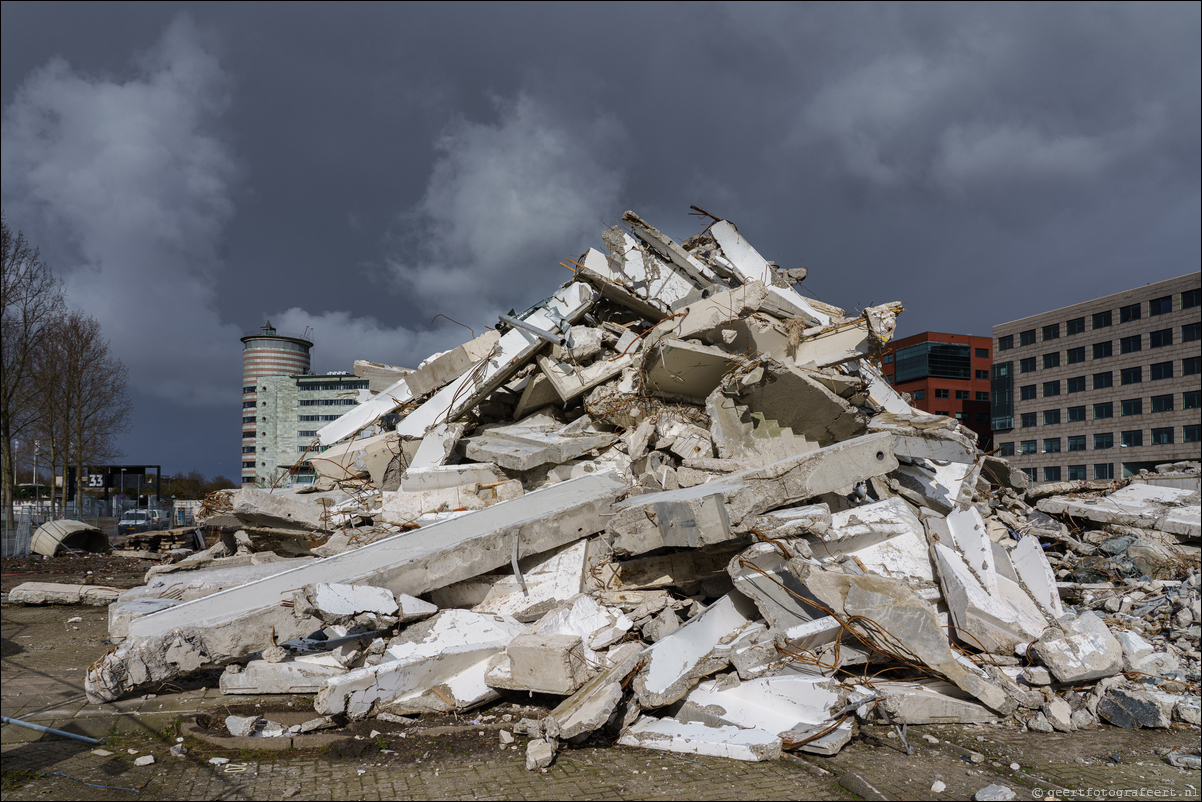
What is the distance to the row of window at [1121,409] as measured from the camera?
34647mm

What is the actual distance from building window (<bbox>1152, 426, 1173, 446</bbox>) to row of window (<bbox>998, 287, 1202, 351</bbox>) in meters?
6.18

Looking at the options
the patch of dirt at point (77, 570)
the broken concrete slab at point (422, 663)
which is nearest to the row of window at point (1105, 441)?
the broken concrete slab at point (422, 663)

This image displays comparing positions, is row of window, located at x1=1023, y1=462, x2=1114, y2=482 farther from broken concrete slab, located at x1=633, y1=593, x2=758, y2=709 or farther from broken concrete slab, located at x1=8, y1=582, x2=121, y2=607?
broken concrete slab, located at x1=8, y1=582, x2=121, y2=607

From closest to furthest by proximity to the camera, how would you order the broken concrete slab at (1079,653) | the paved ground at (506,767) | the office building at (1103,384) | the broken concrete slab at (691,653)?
1. the paved ground at (506,767)
2. the broken concrete slab at (691,653)
3. the broken concrete slab at (1079,653)
4. the office building at (1103,384)

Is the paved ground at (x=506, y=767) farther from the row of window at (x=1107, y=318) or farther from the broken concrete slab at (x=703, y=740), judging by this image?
the row of window at (x=1107, y=318)

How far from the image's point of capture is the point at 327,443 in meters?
9.96

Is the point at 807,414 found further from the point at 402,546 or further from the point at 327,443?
the point at 327,443

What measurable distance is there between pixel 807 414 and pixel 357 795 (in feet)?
18.5

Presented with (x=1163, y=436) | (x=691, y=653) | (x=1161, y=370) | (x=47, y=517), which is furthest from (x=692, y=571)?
(x=1161, y=370)

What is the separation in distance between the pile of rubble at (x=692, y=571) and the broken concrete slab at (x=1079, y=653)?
0.02 meters

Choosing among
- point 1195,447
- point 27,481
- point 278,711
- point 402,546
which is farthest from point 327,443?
point 1195,447

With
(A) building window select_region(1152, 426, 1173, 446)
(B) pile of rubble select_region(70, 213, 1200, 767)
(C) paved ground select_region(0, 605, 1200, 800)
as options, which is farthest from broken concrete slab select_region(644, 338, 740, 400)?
(A) building window select_region(1152, 426, 1173, 446)

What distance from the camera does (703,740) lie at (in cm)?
378

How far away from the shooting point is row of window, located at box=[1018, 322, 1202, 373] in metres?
34.7
